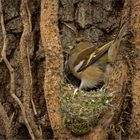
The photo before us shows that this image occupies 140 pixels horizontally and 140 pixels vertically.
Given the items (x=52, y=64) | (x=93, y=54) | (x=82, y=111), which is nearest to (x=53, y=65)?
(x=52, y=64)

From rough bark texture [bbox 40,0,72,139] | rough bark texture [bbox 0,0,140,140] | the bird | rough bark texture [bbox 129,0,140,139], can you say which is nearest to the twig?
rough bark texture [bbox 0,0,140,140]

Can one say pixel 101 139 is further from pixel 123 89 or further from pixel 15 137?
pixel 15 137

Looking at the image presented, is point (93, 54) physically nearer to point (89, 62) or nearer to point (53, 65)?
point (89, 62)

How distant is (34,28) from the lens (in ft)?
15.6

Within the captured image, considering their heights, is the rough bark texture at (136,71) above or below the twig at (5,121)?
above

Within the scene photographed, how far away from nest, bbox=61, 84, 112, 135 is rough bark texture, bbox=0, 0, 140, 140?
48 millimetres

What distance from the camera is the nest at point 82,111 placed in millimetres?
4199

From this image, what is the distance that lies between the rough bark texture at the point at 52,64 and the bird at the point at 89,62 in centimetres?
10

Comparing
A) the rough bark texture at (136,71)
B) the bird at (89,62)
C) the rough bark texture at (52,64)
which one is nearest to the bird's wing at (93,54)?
the bird at (89,62)

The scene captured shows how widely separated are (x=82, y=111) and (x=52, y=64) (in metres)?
0.43

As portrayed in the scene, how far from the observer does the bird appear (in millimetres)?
4621

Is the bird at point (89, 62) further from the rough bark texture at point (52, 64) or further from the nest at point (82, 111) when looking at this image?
the nest at point (82, 111)

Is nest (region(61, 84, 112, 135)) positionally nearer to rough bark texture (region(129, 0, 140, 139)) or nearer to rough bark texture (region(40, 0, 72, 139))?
rough bark texture (region(40, 0, 72, 139))

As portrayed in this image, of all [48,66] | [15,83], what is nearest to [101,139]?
[48,66]
